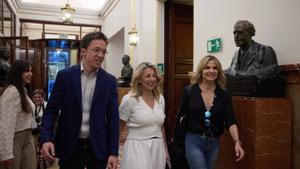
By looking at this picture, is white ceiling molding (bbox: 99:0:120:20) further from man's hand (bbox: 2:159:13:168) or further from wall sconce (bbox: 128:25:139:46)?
man's hand (bbox: 2:159:13:168)

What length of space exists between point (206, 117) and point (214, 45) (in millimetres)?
1934

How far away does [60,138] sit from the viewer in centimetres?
198

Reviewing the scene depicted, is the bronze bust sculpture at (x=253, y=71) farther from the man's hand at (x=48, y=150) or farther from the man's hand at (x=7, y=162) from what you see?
the man's hand at (x=7, y=162)

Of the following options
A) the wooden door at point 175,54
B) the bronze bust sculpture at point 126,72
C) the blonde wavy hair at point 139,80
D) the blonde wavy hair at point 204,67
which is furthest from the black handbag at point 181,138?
the bronze bust sculpture at point 126,72

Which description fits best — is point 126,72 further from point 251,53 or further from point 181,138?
point 181,138

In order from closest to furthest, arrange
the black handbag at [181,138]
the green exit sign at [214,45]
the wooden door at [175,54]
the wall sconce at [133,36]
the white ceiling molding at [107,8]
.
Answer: the black handbag at [181,138]
the green exit sign at [214,45]
the wooden door at [175,54]
the wall sconce at [133,36]
the white ceiling molding at [107,8]

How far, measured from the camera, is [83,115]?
196 centimetres

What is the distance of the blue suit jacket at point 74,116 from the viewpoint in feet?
6.32

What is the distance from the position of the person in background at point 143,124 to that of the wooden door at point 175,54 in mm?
3494

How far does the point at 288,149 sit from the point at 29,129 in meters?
2.48

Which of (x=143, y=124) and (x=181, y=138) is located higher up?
(x=143, y=124)

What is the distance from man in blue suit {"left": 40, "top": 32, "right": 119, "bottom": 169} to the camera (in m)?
1.93

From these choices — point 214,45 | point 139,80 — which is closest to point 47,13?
point 214,45

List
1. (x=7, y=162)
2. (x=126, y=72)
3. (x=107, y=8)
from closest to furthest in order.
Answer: (x=7, y=162) → (x=126, y=72) → (x=107, y=8)
